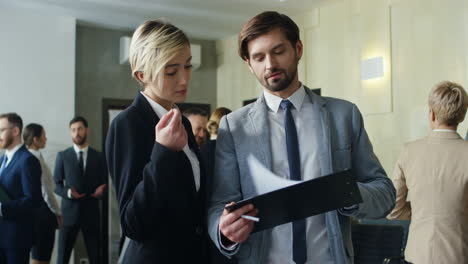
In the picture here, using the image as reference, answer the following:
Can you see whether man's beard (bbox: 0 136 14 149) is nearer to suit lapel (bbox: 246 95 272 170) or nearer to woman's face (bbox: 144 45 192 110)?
woman's face (bbox: 144 45 192 110)

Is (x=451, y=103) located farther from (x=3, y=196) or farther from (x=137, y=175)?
(x=3, y=196)

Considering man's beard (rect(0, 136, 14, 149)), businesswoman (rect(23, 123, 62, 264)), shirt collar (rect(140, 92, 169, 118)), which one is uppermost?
shirt collar (rect(140, 92, 169, 118))

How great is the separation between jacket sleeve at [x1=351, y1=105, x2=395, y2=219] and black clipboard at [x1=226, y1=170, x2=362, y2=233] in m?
0.15

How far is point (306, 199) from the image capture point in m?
1.34

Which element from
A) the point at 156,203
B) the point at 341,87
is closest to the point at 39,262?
the point at 341,87

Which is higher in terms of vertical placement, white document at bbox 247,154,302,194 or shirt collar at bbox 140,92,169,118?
shirt collar at bbox 140,92,169,118

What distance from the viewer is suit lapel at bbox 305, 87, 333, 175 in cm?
158

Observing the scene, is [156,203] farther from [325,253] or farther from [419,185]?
[419,185]

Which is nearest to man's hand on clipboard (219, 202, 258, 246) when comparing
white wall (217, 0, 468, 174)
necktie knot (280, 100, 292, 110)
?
necktie knot (280, 100, 292, 110)

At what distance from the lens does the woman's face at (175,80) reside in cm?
160

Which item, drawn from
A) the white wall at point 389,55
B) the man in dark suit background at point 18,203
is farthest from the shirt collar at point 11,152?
the white wall at point 389,55

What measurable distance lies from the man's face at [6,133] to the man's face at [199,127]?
1458 millimetres

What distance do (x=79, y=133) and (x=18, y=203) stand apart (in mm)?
2497

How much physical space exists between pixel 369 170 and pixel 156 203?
0.66 m
